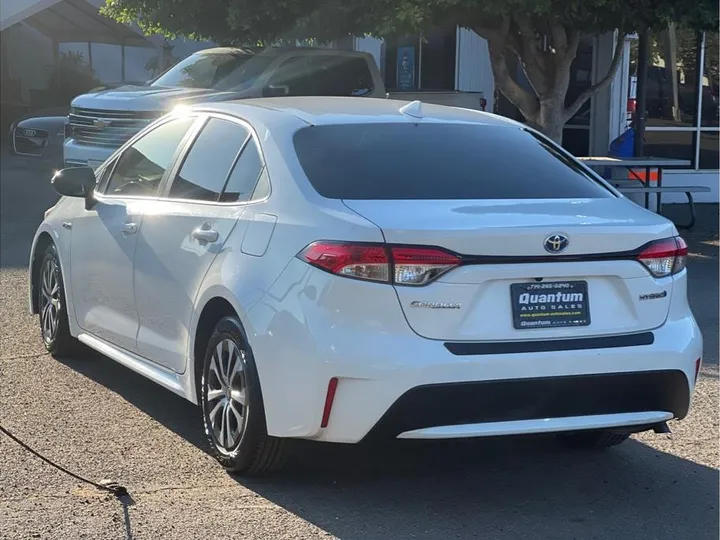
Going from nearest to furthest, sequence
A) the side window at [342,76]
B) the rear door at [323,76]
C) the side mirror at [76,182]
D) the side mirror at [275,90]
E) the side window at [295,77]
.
Answer: the side mirror at [76,182], the side mirror at [275,90], the side window at [295,77], the rear door at [323,76], the side window at [342,76]

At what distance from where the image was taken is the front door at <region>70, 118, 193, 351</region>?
233 inches

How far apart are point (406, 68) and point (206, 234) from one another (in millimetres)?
15682

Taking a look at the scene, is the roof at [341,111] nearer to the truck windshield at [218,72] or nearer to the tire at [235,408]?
the tire at [235,408]

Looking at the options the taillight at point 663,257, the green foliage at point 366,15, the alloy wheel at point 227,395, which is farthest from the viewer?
the green foliage at point 366,15

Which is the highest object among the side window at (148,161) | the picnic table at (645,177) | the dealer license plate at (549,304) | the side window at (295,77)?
the side window at (295,77)

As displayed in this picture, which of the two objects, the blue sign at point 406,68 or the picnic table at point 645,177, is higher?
the blue sign at point 406,68

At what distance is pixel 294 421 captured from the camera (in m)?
4.47

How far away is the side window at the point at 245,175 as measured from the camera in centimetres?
512

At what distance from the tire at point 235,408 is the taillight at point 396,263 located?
2.11ft

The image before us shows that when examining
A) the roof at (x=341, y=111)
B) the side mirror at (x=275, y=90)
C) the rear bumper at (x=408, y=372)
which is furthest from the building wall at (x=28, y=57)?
the rear bumper at (x=408, y=372)

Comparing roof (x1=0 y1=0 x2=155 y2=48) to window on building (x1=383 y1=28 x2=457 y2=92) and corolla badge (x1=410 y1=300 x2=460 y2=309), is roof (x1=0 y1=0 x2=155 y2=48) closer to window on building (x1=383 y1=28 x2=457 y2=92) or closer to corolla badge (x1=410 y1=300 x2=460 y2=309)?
window on building (x1=383 y1=28 x2=457 y2=92)

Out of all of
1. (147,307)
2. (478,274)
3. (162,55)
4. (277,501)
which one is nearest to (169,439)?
(147,307)

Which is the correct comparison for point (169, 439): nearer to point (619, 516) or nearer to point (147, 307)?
point (147, 307)

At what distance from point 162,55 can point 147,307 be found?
20518 mm
